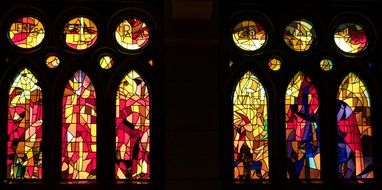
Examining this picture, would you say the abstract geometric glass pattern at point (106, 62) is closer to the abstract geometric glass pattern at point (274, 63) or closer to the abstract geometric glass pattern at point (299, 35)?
the abstract geometric glass pattern at point (274, 63)

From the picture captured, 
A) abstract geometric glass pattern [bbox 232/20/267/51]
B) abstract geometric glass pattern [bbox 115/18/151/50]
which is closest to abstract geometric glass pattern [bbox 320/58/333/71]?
abstract geometric glass pattern [bbox 232/20/267/51]

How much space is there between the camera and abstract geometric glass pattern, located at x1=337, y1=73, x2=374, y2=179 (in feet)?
24.2

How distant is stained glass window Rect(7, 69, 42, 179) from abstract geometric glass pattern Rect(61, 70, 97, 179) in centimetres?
28

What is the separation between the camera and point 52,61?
7371 mm

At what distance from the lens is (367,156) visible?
7398mm

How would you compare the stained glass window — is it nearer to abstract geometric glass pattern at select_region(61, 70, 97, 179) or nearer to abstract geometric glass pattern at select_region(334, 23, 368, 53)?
abstract geometric glass pattern at select_region(61, 70, 97, 179)

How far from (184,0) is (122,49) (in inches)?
39.1

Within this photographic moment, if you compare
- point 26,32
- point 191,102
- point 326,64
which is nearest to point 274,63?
point 326,64

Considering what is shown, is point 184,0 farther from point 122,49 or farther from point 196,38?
point 122,49

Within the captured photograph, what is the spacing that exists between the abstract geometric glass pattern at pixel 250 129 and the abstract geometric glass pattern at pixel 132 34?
3.86 feet

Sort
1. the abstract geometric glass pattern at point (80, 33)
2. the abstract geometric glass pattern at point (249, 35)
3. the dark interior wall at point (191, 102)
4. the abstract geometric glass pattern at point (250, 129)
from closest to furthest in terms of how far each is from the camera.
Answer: the dark interior wall at point (191, 102)
the abstract geometric glass pattern at point (250, 129)
the abstract geometric glass pattern at point (80, 33)
the abstract geometric glass pattern at point (249, 35)

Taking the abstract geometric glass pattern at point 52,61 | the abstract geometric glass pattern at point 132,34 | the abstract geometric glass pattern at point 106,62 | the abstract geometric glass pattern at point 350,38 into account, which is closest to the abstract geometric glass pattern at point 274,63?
the abstract geometric glass pattern at point 350,38

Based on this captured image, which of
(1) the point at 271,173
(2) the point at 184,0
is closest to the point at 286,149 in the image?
(1) the point at 271,173

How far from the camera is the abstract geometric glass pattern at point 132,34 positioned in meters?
7.44
